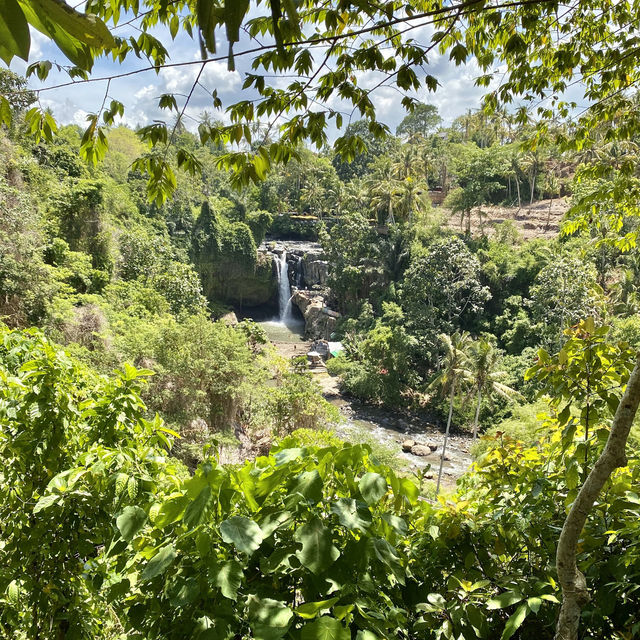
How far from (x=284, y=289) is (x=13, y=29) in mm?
31363

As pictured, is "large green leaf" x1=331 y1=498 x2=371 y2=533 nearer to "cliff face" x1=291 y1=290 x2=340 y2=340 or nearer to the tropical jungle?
the tropical jungle

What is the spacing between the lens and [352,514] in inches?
37.9

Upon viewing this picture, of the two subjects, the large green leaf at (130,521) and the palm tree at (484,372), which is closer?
the large green leaf at (130,521)

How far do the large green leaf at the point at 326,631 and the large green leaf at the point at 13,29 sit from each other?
0.99m

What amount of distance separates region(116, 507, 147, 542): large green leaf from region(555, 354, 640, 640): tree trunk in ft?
3.71

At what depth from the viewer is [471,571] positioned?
1.36 m

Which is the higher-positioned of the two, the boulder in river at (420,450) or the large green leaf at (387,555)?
the large green leaf at (387,555)

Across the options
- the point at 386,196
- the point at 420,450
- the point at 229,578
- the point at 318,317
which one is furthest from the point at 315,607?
the point at 386,196

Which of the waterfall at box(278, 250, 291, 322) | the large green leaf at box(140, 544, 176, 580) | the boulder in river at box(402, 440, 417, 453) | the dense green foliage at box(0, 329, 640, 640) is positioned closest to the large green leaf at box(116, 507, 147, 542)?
the dense green foliage at box(0, 329, 640, 640)

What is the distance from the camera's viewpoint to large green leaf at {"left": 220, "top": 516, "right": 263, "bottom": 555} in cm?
85

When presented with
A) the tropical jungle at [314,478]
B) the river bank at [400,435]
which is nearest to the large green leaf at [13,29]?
the tropical jungle at [314,478]

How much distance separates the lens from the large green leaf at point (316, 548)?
0.87 m

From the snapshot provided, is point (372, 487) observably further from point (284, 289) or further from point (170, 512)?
point (284, 289)

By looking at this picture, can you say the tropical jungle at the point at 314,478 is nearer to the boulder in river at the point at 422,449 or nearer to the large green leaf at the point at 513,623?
the large green leaf at the point at 513,623
